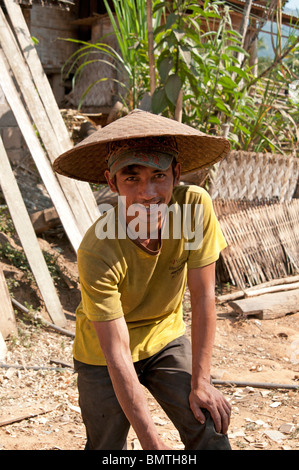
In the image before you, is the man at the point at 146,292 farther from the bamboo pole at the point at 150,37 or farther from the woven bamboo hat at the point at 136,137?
the bamboo pole at the point at 150,37

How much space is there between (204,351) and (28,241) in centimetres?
273

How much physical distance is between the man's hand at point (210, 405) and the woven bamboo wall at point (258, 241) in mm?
3633

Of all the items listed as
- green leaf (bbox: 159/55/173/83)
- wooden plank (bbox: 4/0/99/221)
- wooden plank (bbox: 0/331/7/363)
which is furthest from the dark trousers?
green leaf (bbox: 159/55/173/83)

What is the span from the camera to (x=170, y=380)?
2.02 meters

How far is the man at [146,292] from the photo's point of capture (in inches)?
72.0

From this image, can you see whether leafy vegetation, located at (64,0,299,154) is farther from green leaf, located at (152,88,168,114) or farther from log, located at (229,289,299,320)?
log, located at (229,289,299,320)

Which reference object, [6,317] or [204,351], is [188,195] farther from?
[6,317]

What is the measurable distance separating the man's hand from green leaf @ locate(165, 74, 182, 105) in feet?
11.2

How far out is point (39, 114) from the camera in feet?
16.0

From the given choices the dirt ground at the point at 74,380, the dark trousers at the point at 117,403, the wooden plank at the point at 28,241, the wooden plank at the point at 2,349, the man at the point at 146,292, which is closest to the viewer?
the man at the point at 146,292

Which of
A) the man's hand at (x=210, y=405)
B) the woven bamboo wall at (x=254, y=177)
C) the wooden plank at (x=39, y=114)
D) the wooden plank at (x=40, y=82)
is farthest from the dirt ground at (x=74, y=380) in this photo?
the woven bamboo wall at (x=254, y=177)

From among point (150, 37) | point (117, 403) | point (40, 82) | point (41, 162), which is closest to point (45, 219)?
point (41, 162)

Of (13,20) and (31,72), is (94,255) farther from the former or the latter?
(13,20)

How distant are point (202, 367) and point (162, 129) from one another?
905mm
